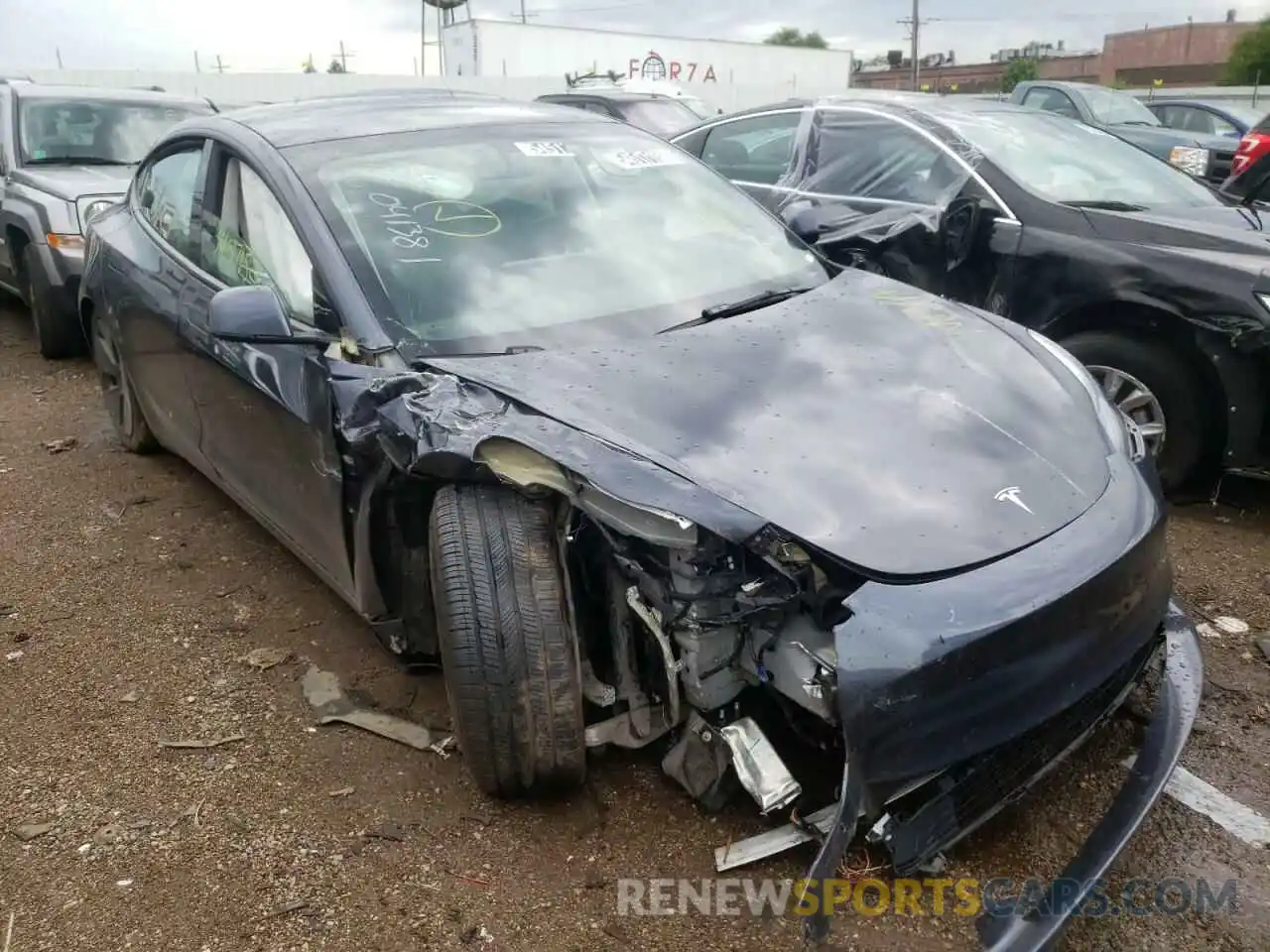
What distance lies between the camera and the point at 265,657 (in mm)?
3316

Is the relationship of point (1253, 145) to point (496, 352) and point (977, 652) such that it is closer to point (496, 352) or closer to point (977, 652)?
point (496, 352)

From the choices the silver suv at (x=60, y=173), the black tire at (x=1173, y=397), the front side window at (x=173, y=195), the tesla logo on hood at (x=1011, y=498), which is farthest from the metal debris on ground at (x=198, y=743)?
the silver suv at (x=60, y=173)

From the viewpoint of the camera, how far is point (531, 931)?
7.14ft

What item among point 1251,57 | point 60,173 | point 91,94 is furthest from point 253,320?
point 1251,57

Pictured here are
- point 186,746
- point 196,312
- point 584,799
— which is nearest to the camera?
point 584,799

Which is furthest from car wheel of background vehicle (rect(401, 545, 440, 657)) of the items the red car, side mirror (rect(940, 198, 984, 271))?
the red car

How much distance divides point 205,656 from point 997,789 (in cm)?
244

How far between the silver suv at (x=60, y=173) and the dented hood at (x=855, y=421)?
196 inches

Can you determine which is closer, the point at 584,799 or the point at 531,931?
the point at 531,931

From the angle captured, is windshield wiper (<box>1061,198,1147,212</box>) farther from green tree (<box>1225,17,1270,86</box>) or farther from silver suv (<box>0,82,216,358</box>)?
green tree (<box>1225,17,1270,86</box>)

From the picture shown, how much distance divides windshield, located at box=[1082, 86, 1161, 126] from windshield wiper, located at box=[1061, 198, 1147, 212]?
8.54 m

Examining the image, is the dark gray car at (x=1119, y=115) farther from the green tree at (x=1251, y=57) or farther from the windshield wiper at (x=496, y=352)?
the green tree at (x=1251, y=57)

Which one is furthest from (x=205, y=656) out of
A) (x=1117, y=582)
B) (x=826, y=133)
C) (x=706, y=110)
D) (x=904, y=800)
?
(x=706, y=110)

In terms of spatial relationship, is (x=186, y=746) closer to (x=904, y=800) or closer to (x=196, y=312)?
(x=196, y=312)
